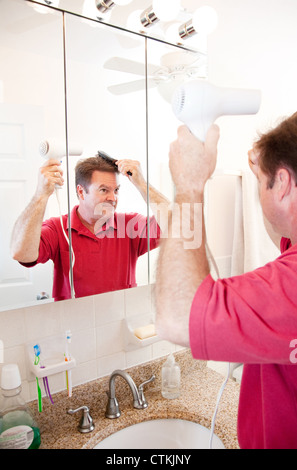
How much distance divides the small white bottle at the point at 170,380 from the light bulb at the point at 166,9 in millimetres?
1115

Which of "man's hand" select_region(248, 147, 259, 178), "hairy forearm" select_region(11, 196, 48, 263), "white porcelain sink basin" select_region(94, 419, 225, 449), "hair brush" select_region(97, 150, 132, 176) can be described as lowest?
"white porcelain sink basin" select_region(94, 419, 225, 449)

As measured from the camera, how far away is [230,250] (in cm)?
144

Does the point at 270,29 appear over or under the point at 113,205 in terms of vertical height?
over

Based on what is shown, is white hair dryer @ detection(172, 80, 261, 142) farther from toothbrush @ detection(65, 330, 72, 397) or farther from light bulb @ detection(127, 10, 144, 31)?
toothbrush @ detection(65, 330, 72, 397)

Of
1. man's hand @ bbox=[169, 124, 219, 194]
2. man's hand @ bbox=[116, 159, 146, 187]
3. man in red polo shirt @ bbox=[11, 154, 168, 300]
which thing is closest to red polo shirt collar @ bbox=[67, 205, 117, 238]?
man in red polo shirt @ bbox=[11, 154, 168, 300]

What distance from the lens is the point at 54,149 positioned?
3.05 ft

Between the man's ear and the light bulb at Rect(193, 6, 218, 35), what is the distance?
70 cm

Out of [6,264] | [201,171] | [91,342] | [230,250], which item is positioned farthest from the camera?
[230,250]

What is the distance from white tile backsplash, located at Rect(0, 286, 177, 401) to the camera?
97 centimetres

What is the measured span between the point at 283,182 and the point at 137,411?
2.73 feet

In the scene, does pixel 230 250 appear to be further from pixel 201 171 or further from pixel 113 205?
pixel 201 171
